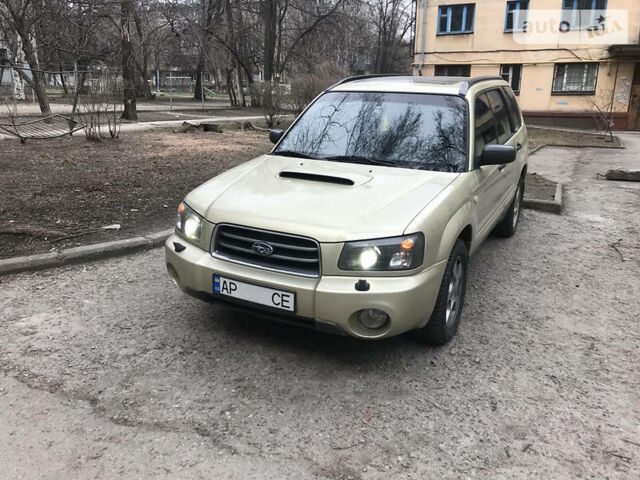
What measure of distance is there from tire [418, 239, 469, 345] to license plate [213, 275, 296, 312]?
0.95 m

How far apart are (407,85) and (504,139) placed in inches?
51.4

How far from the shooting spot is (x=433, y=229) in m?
3.13

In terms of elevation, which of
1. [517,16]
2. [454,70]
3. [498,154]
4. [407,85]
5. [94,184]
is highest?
[517,16]

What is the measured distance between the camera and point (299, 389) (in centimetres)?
308

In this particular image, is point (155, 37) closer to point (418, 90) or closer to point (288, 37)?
point (288, 37)

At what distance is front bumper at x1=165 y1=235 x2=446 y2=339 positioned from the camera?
2932 mm

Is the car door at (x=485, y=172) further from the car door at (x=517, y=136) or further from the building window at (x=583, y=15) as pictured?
the building window at (x=583, y=15)

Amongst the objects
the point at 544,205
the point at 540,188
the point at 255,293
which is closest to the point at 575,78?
the point at 540,188

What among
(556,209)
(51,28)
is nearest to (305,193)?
(556,209)

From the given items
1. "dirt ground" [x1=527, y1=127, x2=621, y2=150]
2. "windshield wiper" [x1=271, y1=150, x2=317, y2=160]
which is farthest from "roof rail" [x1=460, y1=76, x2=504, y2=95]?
"dirt ground" [x1=527, y1=127, x2=621, y2=150]

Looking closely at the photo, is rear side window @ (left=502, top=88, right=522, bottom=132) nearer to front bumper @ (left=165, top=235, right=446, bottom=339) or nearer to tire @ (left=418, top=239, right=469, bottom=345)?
tire @ (left=418, top=239, right=469, bottom=345)

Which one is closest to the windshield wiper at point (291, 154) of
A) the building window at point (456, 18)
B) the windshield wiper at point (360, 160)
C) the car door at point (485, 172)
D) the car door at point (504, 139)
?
the windshield wiper at point (360, 160)

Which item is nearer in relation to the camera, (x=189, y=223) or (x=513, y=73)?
(x=189, y=223)

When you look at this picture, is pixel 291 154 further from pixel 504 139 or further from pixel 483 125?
pixel 504 139
